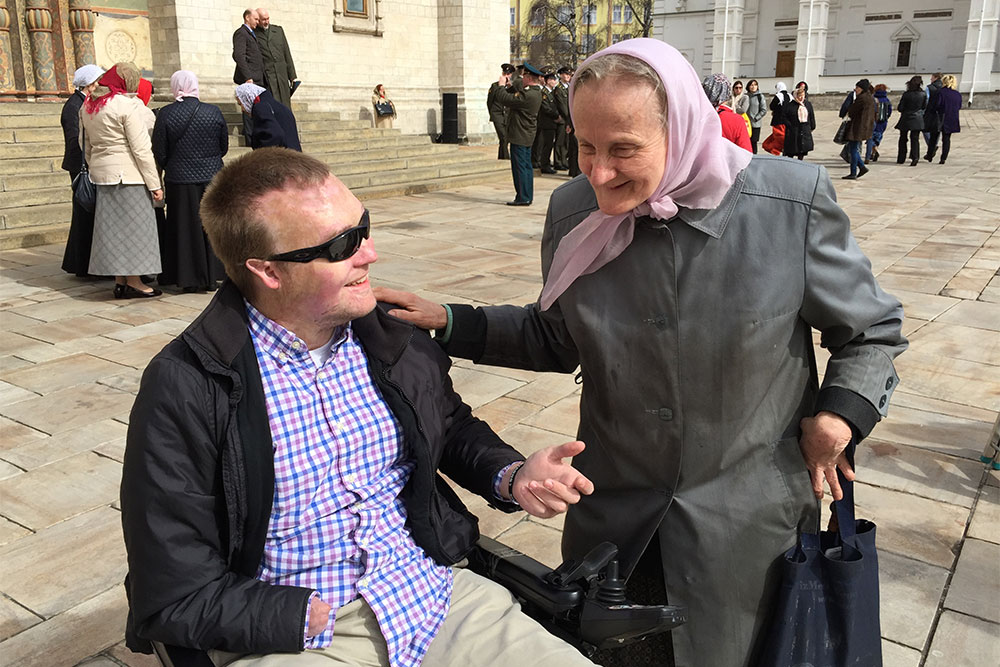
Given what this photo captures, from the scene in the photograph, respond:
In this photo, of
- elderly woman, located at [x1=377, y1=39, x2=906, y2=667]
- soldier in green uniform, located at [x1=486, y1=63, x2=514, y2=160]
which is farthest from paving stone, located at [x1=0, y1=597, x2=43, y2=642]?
soldier in green uniform, located at [x1=486, y1=63, x2=514, y2=160]

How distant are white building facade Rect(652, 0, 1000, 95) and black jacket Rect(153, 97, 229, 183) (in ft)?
145

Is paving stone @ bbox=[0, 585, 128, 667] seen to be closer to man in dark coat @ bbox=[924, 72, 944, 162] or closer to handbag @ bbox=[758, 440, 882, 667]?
handbag @ bbox=[758, 440, 882, 667]

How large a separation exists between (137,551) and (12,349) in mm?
4981

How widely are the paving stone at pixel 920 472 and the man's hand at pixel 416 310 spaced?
262 centimetres

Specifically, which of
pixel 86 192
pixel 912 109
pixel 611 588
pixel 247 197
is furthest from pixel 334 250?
pixel 912 109

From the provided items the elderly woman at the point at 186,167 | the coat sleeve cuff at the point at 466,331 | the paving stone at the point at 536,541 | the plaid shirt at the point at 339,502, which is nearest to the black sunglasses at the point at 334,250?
the plaid shirt at the point at 339,502

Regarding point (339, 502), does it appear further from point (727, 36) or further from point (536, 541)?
point (727, 36)

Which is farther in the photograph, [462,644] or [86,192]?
[86,192]

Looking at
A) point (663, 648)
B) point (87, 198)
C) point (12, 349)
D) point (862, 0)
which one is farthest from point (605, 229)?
point (862, 0)

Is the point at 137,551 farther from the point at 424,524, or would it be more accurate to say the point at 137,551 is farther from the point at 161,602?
the point at 424,524

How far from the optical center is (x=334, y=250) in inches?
69.8

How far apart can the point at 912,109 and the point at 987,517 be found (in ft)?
53.1

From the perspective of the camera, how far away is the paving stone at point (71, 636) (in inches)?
103

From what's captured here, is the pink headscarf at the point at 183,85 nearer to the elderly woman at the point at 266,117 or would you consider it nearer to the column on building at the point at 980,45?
the elderly woman at the point at 266,117
